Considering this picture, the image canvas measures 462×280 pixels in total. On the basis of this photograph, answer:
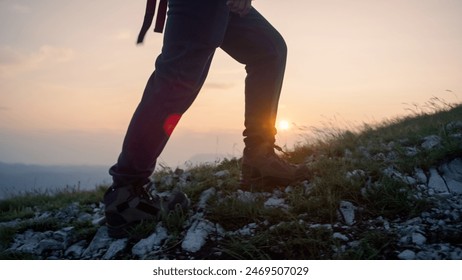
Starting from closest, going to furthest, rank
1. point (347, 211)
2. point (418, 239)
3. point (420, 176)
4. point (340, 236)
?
point (418, 239) → point (340, 236) → point (347, 211) → point (420, 176)

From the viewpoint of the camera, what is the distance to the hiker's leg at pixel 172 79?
2.37 m

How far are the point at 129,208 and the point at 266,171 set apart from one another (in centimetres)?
132

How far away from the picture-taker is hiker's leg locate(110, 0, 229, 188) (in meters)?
2.37

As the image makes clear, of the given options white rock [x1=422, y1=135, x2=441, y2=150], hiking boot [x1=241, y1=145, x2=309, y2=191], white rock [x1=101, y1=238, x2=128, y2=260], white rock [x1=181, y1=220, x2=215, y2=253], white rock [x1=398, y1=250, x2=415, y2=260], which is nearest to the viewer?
white rock [x1=398, y1=250, x2=415, y2=260]

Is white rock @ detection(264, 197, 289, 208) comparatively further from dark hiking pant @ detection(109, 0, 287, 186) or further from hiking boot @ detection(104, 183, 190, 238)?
dark hiking pant @ detection(109, 0, 287, 186)

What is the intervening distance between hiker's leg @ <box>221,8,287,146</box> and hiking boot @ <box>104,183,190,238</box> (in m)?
1.15

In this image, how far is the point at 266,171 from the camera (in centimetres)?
341

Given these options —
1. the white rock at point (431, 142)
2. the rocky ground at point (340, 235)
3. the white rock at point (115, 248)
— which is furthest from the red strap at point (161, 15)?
the white rock at point (431, 142)

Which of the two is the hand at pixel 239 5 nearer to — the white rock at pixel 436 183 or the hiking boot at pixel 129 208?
the hiking boot at pixel 129 208

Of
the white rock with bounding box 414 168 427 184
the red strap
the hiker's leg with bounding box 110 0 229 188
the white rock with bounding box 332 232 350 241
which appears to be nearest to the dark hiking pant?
the hiker's leg with bounding box 110 0 229 188

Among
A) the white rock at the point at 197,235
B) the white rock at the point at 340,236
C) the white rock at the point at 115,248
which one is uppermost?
the white rock at the point at 340,236

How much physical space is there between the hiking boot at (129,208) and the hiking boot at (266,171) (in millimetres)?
954

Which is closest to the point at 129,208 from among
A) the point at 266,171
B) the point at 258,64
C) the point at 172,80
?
the point at 172,80

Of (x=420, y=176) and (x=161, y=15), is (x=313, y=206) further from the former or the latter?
(x=161, y=15)
